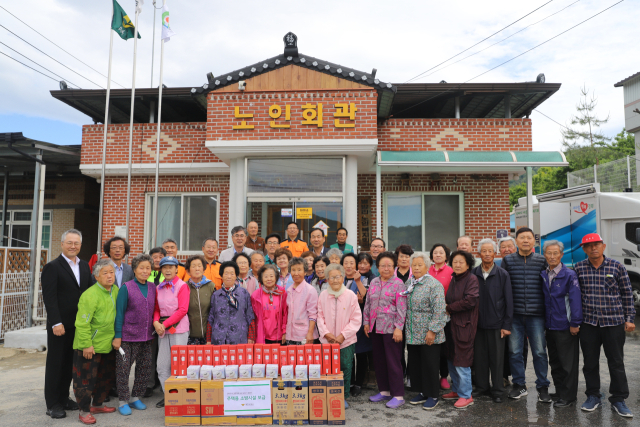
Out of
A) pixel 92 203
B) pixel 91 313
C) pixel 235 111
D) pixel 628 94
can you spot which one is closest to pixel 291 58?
pixel 235 111

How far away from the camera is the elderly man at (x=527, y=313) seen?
521cm

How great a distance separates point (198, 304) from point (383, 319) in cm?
217

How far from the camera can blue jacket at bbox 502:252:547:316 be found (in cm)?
522

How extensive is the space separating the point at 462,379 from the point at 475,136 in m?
7.29

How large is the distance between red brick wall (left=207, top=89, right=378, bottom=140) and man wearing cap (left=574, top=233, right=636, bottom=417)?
517 cm

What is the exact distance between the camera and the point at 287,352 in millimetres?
4785

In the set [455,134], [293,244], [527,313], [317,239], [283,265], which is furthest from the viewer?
[455,134]

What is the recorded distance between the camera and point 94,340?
4.78m

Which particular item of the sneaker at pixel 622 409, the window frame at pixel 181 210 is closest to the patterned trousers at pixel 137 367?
the sneaker at pixel 622 409

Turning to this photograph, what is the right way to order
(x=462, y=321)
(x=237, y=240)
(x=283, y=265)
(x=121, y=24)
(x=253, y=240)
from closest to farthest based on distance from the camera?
1. (x=462, y=321)
2. (x=283, y=265)
3. (x=237, y=240)
4. (x=253, y=240)
5. (x=121, y=24)

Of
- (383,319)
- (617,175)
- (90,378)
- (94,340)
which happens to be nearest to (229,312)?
(94,340)

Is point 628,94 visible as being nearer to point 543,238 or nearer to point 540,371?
point 543,238

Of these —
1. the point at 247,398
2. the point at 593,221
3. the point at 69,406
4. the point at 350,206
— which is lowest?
the point at 69,406

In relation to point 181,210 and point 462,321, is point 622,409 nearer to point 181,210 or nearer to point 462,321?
point 462,321
